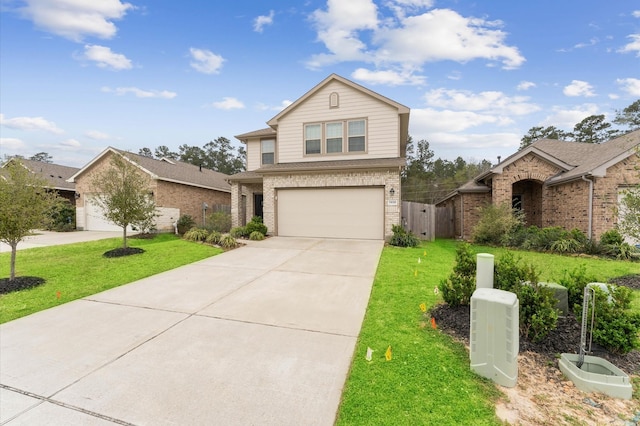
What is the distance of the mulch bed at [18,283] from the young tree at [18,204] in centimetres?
14

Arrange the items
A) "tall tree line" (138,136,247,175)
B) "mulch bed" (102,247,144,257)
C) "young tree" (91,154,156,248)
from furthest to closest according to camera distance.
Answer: "tall tree line" (138,136,247,175) → "young tree" (91,154,156,248) → "mulch bed" (102,247,144,257)

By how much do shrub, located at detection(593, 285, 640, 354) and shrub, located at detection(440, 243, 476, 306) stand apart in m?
1.42

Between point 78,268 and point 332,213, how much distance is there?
29.9 ft

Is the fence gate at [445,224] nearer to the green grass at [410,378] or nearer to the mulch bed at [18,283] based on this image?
the green grass at [410,378]

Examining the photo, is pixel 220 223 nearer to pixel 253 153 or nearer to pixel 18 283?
pixel 253 153

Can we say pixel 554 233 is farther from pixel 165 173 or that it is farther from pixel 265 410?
pixel 165 173

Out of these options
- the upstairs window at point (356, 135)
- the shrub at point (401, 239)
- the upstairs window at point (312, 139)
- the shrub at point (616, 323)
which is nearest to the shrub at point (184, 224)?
the upstairs window at point (312, 139)

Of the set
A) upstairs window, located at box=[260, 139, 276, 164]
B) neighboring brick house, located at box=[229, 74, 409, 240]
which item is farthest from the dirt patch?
upstairs window, located at box=[260, 139, 276, 164]

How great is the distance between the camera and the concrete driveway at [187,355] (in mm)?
2432

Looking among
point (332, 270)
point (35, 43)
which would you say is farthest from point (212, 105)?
point (332, 270)

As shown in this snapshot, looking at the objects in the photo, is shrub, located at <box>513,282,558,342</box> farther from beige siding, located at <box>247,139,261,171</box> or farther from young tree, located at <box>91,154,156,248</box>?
beige siding, located at <box>247,139,261,171</box>

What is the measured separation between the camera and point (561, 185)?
12.3 m

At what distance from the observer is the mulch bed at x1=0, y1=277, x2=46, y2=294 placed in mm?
6020

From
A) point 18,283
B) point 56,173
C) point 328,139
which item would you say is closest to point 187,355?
point 18,283
